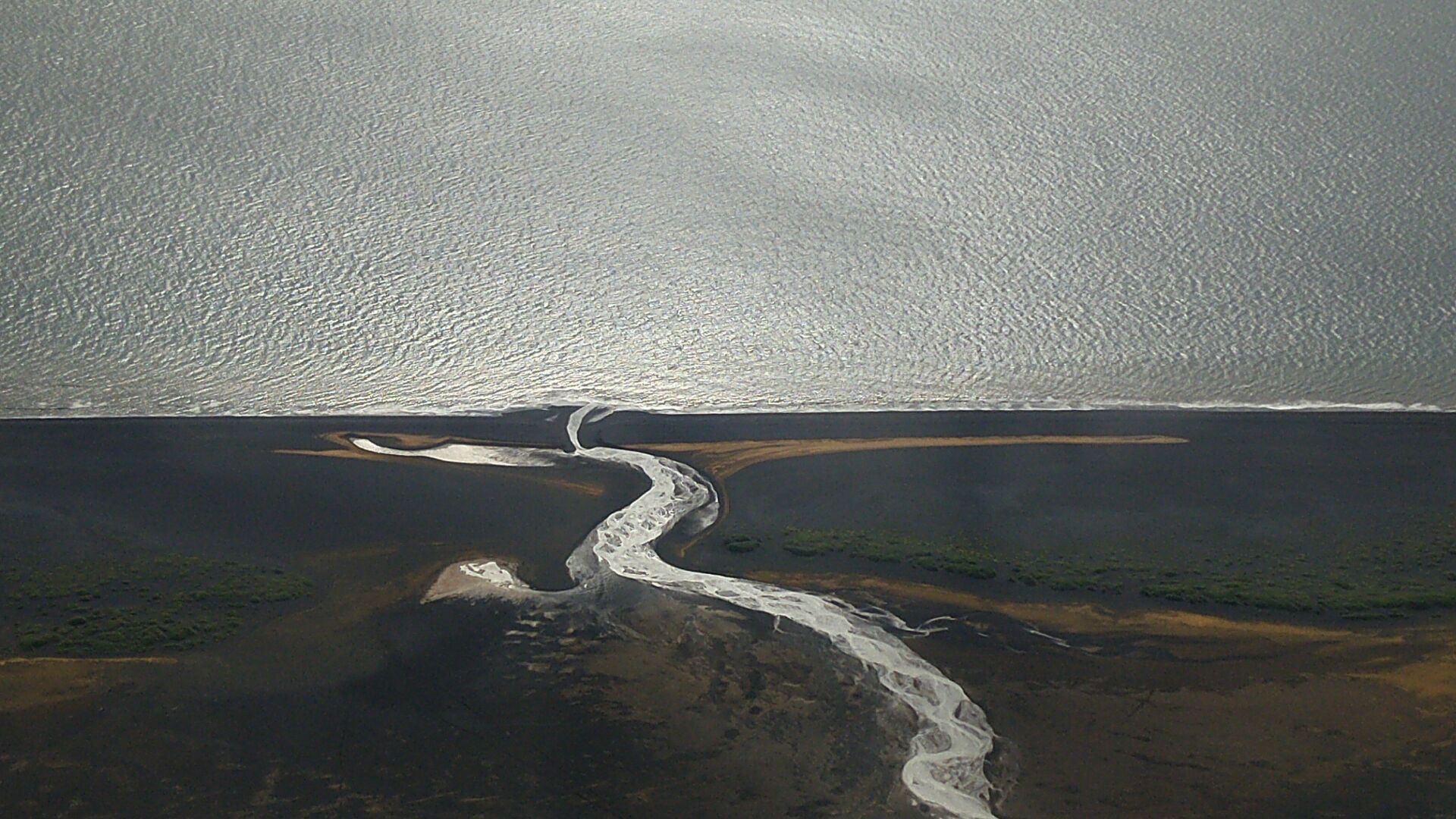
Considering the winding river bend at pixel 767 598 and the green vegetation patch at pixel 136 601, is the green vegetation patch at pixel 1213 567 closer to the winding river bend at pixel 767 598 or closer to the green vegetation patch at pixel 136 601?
the winding river bend at pixel 767 598

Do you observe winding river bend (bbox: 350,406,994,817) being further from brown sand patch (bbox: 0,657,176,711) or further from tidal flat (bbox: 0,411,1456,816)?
brown sand patch (bbox: 0,657,176,711)

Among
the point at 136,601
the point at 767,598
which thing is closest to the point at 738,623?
the point at 767,598

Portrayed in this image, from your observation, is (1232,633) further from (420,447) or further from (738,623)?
(420,447)

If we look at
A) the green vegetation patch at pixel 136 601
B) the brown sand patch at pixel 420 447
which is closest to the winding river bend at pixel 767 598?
the brown sand patch at pixel 420 447

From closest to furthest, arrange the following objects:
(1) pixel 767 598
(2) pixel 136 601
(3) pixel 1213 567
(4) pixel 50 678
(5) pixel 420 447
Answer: (4) pixel 50 678 → (2) pixel 136 601 → (1) pixel 767 598 → (3) pixel 1213 567 → (5) pixel 420 447

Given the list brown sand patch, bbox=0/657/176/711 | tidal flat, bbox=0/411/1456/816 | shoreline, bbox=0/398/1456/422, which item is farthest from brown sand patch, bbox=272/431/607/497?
brown sand patch, bbox=0/657/176/711
